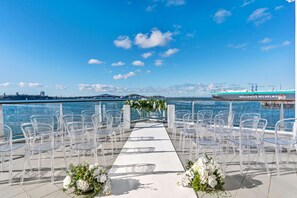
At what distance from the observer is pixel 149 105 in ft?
21.1

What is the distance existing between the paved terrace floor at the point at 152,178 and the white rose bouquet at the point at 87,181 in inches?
5.9

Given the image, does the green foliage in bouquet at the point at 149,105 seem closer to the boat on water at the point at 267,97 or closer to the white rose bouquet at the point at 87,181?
the boat on water at the point at 267,97

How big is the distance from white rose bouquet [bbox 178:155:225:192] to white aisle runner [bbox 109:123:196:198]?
0.10 m

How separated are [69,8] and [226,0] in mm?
6867

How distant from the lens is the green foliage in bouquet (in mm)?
6266

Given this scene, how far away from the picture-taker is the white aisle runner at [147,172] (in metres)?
1.79

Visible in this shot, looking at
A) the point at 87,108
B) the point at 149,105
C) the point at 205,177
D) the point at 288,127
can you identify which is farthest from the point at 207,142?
the point at 149,105

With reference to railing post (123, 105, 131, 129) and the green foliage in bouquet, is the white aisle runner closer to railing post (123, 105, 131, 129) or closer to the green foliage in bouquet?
railing post (123, 105, 131, 129)

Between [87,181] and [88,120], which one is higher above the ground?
[88,120]

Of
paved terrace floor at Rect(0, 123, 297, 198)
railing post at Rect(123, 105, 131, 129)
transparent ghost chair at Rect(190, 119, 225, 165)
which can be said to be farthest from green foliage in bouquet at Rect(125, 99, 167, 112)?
paved terrace floor at Rect(0, 123, 297, 198)

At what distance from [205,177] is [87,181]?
1.34 metres

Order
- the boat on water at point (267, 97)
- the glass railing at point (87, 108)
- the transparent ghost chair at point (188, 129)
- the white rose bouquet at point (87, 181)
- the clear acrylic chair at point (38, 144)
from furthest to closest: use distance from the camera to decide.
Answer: the boat on water at point (267, 97) < the glass railing at point (87, 108) < the transparent ghost chair at point (188, 129) < the clear acrylic chair at point (38, 144) < the white rose bouquet at point (87, 181)

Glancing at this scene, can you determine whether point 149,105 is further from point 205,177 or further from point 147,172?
point 205,177

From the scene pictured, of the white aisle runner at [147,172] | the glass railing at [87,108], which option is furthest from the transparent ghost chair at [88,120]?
the white aisle runner at [147,172]
